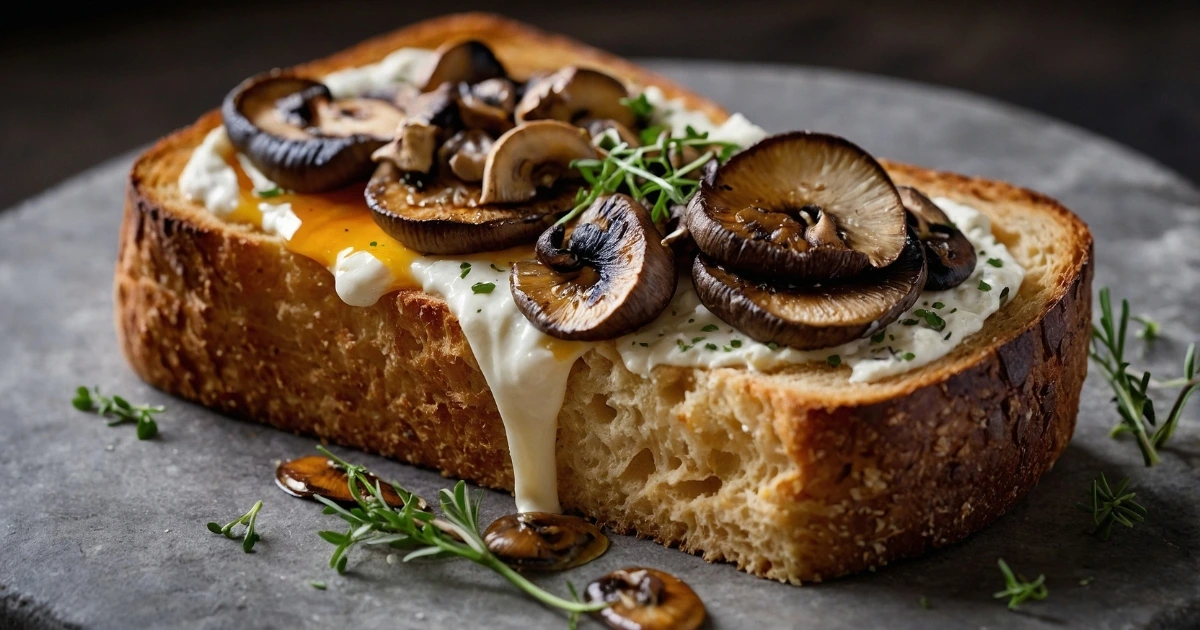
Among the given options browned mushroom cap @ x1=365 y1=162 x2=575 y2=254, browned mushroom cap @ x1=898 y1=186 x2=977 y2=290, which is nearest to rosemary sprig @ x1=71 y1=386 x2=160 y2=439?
browned mushroom cap @ x1=365 y1=162 x2=575 y2=254

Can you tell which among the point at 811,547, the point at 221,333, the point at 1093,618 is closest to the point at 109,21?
the point at 221,333

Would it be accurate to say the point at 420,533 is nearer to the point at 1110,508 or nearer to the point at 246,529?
the point at 246,529

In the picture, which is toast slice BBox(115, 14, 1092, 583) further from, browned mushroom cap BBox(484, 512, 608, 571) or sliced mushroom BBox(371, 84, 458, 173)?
sliced mushroom BBox(371, 84, 458, 173)

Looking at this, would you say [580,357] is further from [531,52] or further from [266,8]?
[266,8]

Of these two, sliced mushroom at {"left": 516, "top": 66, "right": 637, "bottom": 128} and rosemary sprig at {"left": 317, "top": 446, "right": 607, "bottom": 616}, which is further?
sliced mushroom at {"left": 516, "top": 66, "right": 637, "bottom": 128}

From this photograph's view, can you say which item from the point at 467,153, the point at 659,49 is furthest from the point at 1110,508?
the point at 659,49

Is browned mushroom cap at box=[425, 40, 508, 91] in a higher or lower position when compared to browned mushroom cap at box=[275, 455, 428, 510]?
higher

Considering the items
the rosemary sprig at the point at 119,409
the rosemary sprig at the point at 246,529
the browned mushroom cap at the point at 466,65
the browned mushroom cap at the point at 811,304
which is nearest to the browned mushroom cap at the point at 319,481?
the rosemary sprig at the point at 246,529
